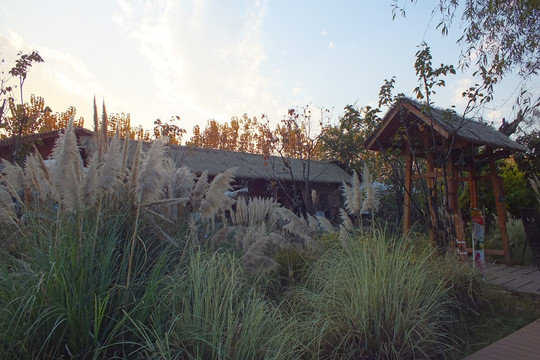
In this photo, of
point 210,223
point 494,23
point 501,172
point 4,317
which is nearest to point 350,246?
point 210,223

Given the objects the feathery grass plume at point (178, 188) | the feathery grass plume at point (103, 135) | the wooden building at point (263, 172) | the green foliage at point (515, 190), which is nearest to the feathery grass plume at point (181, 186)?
the feathery grass plume at point (178, 188)

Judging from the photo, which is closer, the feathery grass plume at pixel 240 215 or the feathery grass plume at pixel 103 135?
the feathery grass plume at pixel 103 135

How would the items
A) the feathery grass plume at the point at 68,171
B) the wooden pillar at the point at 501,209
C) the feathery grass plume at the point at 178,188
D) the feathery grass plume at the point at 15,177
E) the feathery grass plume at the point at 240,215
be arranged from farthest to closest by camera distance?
the wooden pillar at the point at 501,209 → the feathery grass plume at the point at 240,215 → the feathery grass plume at the point at 178,188 → the feathery grass plume at the point at 15,177 → the feathery grass plume at the point at 68,171

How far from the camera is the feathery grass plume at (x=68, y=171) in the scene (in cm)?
257

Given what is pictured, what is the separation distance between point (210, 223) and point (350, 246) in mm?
1602

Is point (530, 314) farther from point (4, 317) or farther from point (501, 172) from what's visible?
point (501, 172)

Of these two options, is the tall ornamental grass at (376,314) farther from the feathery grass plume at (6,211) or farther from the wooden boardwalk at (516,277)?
the feathery grass plume at (6,211)

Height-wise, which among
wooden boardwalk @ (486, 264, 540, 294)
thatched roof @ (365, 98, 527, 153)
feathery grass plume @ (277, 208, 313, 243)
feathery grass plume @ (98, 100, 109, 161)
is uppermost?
thatched roof @ (365, 98, 527, 153)

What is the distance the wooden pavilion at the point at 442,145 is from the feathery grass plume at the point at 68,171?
4840 millimetres

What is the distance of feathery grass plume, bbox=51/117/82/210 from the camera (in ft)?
8.44

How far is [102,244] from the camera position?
9.33ft

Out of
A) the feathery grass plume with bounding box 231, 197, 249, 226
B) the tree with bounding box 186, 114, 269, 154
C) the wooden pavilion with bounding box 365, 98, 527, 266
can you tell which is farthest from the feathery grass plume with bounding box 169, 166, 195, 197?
the tree with bounding box 186, 114, 269, 154

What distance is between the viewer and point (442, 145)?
655cm

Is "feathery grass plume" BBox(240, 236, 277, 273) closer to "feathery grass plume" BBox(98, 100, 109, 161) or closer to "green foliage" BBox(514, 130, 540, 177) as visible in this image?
"feathery grass plume" BBox(98, 100, 109, 161)
